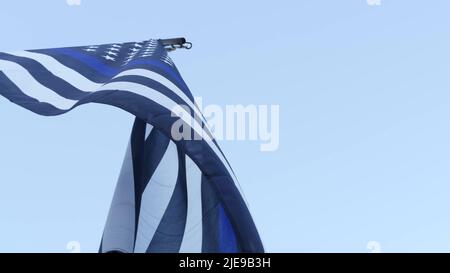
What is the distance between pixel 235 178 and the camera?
37.1 ft

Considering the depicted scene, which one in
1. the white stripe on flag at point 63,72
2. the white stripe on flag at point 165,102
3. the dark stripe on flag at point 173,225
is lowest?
the dark stripe on flag at point 173,225

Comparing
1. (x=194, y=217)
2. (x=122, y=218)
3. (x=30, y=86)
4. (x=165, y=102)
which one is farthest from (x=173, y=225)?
(x=30, y=86)

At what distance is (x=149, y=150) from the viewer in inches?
527

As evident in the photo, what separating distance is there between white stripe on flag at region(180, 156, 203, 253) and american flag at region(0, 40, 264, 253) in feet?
0.05

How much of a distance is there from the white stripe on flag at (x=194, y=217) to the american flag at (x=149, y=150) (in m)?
0.02

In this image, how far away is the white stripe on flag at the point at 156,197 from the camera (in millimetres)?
12227

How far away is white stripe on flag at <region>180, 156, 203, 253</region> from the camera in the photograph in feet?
37.2

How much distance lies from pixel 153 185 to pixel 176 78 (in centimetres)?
173

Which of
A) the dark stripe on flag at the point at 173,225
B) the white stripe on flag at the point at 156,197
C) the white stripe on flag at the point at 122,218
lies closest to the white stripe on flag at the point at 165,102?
the dark stripe on flag at the point at 173,225

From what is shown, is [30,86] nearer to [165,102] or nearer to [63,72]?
[63,72]

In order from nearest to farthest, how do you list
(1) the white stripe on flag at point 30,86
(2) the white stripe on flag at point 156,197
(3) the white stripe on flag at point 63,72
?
(1) the white stripe on flag at point 30,86
(3) the white stripe on flag at point 63,72
(2) the white stripe on flag at point 156,197

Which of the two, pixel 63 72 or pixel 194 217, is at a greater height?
pixel 63 72

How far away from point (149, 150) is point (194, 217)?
2150 mm

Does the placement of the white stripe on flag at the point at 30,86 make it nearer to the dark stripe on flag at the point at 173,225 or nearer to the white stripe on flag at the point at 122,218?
→ the white stripe on flag at the point at 122,218
